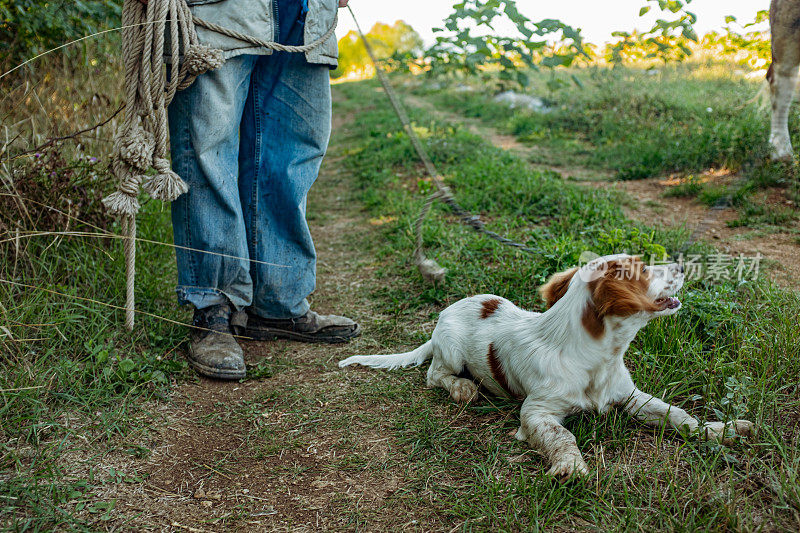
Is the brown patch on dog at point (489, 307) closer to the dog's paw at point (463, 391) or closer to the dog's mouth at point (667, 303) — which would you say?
the dog's paw at point (463, 391)

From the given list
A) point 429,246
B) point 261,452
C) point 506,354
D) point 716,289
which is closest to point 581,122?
point 429,246

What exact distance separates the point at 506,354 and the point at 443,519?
0.73m

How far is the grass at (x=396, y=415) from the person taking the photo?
5.86 feet

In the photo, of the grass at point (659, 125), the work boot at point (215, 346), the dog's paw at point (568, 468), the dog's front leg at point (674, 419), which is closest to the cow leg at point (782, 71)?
the grass at point (659, 125)

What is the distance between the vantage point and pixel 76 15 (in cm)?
422

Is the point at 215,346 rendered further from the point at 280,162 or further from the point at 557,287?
the point at 557,287

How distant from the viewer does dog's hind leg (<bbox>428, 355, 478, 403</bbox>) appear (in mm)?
2410

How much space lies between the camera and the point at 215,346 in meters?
2.76

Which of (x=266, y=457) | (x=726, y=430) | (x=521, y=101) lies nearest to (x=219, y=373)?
(x=266, y=457)

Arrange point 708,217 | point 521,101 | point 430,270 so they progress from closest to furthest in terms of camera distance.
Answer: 1. point 430,270
2. point 708,217
3. point 521,101

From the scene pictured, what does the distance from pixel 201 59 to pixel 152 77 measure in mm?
223

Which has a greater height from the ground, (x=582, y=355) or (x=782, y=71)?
(x=782, y=71)

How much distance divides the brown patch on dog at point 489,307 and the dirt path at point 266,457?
599 millimetres

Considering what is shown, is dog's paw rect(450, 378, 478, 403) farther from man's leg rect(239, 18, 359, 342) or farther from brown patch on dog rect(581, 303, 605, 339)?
man's leg rect(239, 18, 359, 342)
